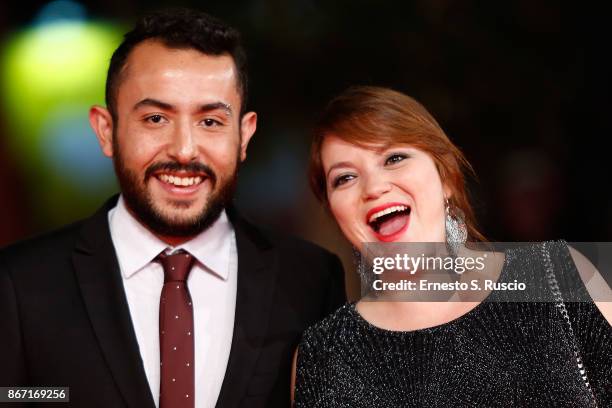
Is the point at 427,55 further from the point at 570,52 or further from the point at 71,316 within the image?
the point at 71,316

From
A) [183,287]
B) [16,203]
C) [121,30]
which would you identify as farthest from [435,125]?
[16,203]

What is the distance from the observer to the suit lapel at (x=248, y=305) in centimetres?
179

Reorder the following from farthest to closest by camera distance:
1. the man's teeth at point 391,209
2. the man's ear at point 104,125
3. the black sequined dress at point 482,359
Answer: the man's ear at point 104,125 → the man's teeth at point 391,209 → the black sequined dress at point 482,359

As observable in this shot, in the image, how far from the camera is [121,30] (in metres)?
2.52

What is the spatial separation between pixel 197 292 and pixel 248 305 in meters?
0.13

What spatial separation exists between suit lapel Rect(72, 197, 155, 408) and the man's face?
127 mm

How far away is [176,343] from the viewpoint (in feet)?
5.80

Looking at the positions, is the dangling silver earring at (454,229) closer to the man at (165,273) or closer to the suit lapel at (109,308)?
the man at (165,273)

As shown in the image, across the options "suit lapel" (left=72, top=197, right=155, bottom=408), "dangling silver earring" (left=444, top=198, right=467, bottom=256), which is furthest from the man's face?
"dangling silver earring" (left=444, top=198, right=467, bottom=256)

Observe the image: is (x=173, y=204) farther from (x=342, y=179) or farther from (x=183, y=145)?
(x=342, y=179)

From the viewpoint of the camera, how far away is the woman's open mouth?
1710 millimetres

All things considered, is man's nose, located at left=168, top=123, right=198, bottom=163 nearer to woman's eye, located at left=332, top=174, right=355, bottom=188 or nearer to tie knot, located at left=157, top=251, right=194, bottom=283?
tie knot, located at left=157, top=251, right=194, bottom=283

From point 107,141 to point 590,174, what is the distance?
4.94 ft

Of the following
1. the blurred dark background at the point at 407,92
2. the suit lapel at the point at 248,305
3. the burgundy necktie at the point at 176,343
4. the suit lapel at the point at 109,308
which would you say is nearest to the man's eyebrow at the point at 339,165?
the suit lapel at the point at 248,305
